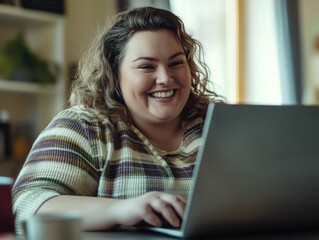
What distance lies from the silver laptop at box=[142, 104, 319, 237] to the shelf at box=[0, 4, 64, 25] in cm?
280

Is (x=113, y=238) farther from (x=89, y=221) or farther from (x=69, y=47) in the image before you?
(x=69, y=47)

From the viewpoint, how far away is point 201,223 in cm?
99

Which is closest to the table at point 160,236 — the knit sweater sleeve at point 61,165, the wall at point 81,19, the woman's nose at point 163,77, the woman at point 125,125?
the woman at point 125,125

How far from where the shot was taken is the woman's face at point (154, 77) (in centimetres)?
165

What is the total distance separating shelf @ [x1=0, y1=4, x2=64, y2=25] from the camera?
3637 mm

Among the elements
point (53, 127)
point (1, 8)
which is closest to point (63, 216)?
point (53, 127)

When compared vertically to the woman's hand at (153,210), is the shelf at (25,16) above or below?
above

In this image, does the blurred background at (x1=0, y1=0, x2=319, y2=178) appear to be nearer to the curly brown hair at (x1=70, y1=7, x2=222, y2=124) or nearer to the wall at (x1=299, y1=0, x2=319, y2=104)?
the wall at (x1=299, y1=0, x2=319, y2=104)

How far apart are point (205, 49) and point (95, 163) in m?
2.06

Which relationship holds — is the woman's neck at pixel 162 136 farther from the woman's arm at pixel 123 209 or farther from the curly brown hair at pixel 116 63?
the woman's arm at pixel 123 209

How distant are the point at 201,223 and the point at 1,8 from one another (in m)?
2.88

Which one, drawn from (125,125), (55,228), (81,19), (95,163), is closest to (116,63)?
(125,125)

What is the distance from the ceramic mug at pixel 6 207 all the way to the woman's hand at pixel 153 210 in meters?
0.24

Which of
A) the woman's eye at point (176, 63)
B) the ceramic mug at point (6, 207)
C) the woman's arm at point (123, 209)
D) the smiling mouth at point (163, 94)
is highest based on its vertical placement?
the woman's eye at point (176, 63)
